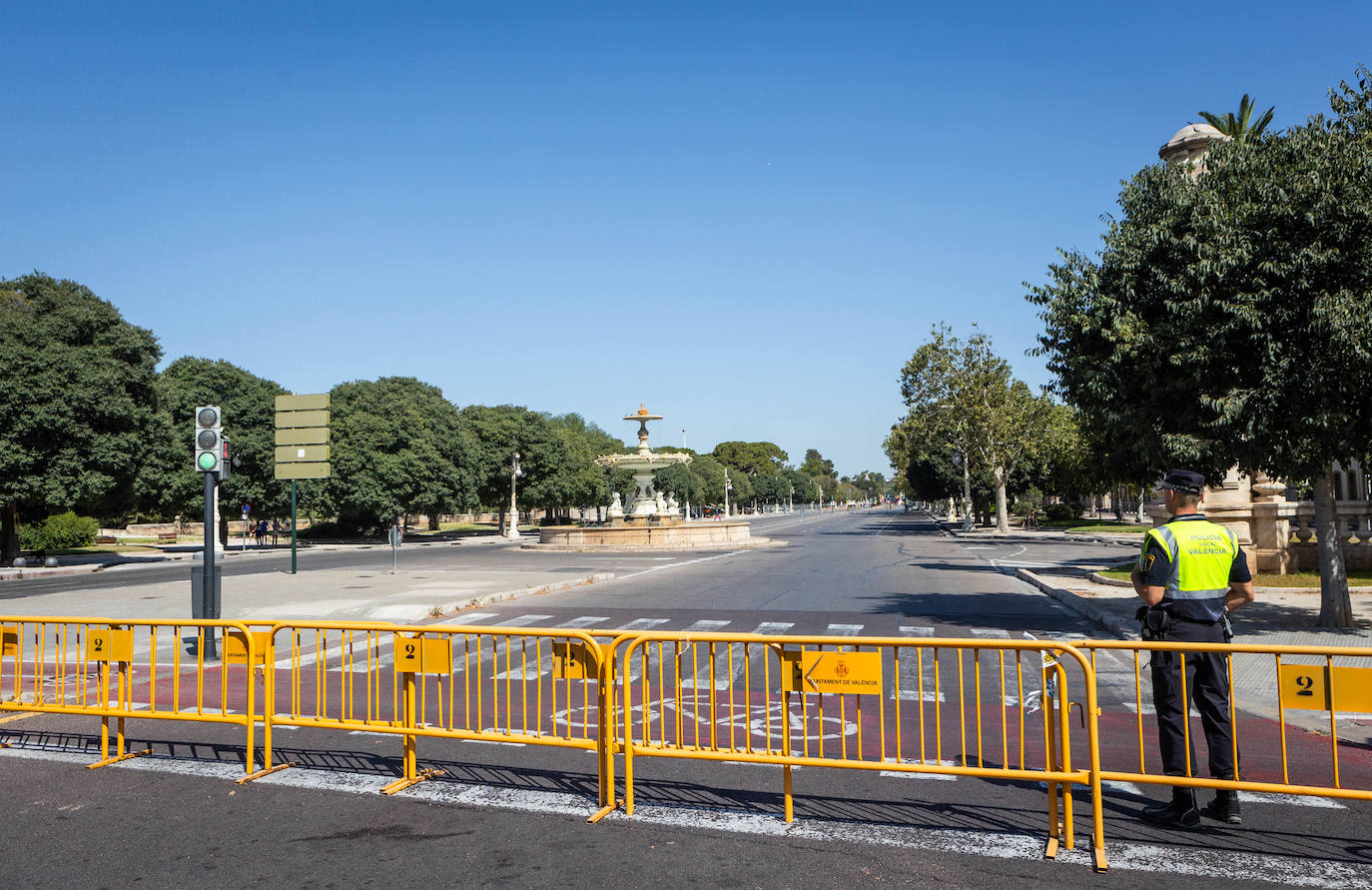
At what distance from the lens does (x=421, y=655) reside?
Result: 252 inches

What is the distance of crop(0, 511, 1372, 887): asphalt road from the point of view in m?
4.77

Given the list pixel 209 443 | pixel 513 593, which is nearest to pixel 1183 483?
pixel 209 443

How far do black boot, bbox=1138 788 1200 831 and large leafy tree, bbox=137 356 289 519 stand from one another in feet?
145

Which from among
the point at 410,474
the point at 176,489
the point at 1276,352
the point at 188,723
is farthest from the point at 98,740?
the point at 410,474

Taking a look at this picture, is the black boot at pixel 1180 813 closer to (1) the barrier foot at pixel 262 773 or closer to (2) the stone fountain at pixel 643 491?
(1) the barrier foot at pixel 262 773

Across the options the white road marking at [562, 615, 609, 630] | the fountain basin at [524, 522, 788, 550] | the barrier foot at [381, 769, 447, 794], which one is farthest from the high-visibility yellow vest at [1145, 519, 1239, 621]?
the fountain basin at [524, 522, 788, 550]

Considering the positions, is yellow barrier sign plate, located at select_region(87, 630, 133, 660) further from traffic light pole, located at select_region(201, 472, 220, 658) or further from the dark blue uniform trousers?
the dark blue uniform trousers

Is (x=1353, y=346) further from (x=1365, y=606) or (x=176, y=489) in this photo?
(x=176, y=489)

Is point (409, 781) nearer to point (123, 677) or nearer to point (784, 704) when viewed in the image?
point (784, 704)

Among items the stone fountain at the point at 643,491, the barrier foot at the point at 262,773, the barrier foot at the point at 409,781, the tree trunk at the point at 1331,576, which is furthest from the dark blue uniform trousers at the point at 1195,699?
the stone fountain at the point at 643,491

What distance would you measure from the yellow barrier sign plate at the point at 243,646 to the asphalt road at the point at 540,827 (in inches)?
28.9

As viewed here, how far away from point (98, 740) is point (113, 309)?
33.6 meters

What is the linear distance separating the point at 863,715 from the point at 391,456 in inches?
2017

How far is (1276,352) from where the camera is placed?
38.9 ft
